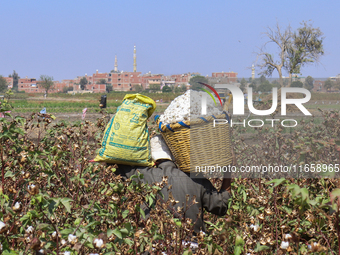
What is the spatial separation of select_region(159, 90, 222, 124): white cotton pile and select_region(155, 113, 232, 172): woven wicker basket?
0.17ft

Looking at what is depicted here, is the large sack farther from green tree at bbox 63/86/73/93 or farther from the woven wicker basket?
green tree at bbox 63/86/73/93

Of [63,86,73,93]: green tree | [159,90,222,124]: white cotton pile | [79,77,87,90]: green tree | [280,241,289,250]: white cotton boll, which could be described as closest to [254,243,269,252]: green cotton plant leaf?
[280,241,289,250]: white cotton boll

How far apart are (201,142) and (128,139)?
49cm

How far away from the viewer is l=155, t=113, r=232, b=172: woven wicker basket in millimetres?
2098

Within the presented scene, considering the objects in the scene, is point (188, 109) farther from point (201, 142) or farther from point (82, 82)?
point (82, 82)

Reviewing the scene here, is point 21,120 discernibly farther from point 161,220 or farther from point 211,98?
point 211,98

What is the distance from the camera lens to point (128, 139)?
7.75 ft

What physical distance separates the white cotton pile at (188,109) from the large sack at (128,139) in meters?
0.17

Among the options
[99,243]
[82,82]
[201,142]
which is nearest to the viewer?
[99,243]

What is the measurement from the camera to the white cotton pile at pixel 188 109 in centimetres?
219

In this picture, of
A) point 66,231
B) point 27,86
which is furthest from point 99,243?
point 27,86

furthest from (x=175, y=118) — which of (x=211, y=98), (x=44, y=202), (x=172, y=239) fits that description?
(x=44, y=202)

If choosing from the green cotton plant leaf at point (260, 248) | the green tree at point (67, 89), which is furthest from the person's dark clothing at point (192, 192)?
the green tree at point (67, 89)

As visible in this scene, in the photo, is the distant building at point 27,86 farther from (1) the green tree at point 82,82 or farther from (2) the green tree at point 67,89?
(1) the green tree at point 82,82
